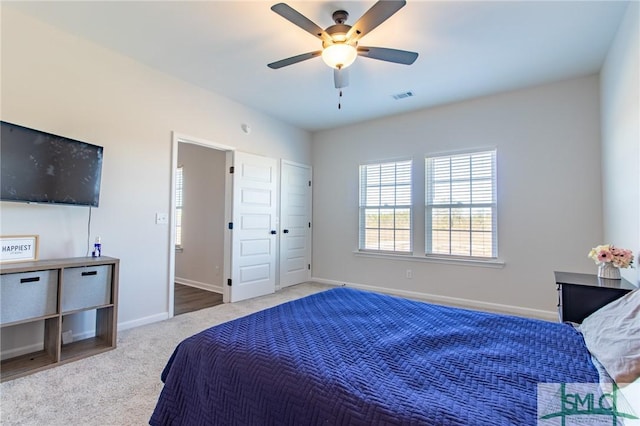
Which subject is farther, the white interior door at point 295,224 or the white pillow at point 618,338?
the white interior door at point 295,224

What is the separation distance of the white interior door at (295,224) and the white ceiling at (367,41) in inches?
62.7

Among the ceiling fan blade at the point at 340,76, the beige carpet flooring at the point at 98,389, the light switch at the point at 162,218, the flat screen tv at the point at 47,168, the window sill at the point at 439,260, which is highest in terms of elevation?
the ceiling fan blade at the point at 340,76

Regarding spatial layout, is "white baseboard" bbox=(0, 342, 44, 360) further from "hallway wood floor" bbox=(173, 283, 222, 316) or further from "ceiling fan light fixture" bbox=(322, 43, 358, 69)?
"ceiling fan light fixture" bbox=(322, 43, 358, 69)

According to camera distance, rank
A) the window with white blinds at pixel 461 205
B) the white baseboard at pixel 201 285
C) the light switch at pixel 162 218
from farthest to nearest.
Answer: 1. the white baseboard at pixel 201 285
2. the window with white blinds at pixel 461 205
3. the light switch at pixel 162 218

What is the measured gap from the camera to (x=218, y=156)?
4949 mm

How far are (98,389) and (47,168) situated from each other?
1730 millimetres

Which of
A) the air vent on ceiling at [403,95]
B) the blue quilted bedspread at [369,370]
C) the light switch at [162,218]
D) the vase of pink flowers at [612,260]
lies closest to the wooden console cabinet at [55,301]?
the light switch at [162,218]

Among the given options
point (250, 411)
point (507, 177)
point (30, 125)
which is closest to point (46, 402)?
point (250, 411)

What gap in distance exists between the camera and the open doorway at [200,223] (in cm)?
488

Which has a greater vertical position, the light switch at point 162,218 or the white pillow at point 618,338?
the light switch at point 162,218

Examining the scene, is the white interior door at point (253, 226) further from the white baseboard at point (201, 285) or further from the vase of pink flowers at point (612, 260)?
the vase of pink flowers at point (612, 260)

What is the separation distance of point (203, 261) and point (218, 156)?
176 cm

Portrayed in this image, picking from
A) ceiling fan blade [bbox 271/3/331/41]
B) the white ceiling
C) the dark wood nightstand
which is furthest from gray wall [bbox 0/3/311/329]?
the dark wood nightstand

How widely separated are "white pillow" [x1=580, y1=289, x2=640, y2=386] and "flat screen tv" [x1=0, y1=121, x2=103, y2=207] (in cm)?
353
